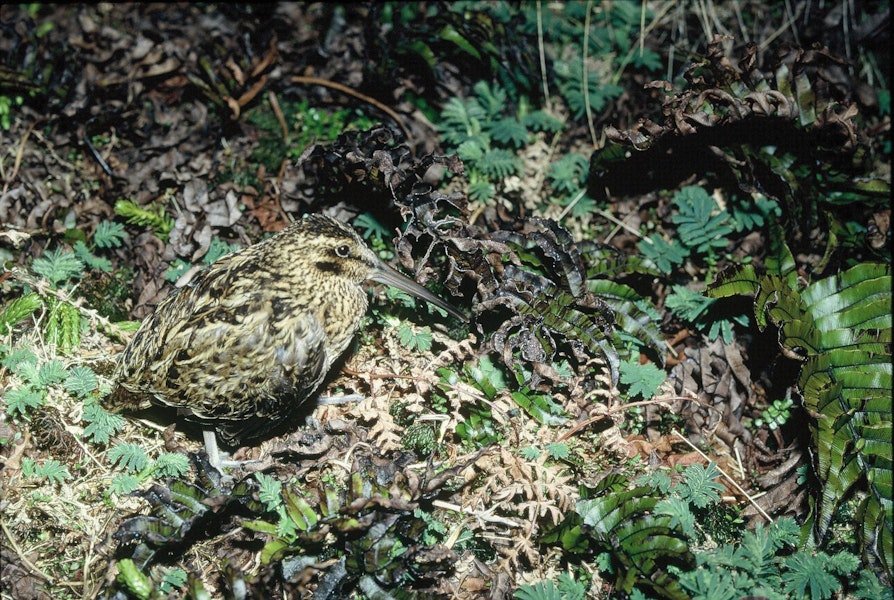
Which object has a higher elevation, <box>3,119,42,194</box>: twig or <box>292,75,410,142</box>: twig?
<box>292,75,410,142</box>: twig

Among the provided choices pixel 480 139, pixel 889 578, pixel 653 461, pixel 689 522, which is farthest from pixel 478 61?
pixel 889 578

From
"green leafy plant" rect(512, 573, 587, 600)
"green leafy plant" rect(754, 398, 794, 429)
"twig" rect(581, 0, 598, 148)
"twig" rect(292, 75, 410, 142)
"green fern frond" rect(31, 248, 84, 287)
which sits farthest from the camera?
"twig" rect(581, 0, 598, 148)

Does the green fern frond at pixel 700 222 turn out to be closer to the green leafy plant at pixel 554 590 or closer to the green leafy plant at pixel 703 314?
the green leafy plant at pixel 703 314

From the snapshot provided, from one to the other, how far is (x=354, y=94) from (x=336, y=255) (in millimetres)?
2177

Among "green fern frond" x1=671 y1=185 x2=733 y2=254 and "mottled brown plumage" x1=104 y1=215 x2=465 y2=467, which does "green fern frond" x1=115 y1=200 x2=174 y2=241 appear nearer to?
"mottled brown plumage" x1=104 y1=215 x2=465 y2=467

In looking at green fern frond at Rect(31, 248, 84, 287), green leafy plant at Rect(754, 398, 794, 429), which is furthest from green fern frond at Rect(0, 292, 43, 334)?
green leafy plant at Rect(754, 398, 794, 429)

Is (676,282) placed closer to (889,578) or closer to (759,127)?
(759,127)

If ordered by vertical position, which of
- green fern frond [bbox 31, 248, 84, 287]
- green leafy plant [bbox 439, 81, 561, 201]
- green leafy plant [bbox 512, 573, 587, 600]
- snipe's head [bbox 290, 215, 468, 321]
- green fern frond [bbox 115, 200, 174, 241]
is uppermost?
green leafy plant [bbox 439, 81, 561, 201]

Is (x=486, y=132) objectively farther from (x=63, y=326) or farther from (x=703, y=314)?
(x=63, y=326)

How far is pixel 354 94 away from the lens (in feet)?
19.3

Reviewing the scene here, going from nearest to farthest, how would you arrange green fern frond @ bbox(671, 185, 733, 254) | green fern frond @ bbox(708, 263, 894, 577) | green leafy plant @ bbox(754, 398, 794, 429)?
green fern frond @ bbox(708, 263, 894, 577), green leafy plant @ bbox(754, 398, 794, 429), green fern frond @ bbox(671, 185, 733, 254)

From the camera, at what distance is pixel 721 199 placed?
18.2 feet

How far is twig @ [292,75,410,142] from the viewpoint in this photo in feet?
18.9

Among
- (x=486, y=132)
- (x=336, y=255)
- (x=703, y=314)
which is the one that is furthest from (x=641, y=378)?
(x=486, y=132)
